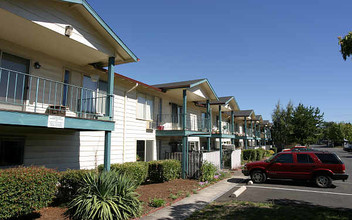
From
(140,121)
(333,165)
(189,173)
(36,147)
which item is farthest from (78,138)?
(333,165)

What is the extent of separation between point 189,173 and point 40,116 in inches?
362

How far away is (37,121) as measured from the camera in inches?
256

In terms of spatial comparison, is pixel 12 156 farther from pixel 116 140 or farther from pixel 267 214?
pixel 267 214

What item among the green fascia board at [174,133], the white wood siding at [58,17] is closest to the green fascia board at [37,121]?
the white wood siding at [58,17]

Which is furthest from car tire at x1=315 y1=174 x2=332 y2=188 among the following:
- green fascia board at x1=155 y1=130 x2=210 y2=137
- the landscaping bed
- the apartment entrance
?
the apartment entrance

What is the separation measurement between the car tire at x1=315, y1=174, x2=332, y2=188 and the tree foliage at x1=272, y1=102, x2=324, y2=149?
27.3 metres

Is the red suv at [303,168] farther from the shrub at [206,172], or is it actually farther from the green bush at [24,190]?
the green bush at [24,190]

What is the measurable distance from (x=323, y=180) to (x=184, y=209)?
825cm

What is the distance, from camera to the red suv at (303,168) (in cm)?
1148

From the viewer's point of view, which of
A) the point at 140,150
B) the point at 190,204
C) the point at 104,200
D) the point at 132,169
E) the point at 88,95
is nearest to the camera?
the point at 104,200

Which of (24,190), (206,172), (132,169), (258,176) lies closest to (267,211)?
(132,169)

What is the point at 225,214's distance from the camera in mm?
7016

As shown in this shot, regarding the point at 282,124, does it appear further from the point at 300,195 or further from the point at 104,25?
the point at 104,25

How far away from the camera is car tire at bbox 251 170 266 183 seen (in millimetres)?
12836
